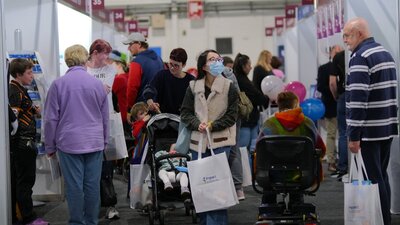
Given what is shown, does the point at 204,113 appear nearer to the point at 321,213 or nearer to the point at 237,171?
the point at 237,171

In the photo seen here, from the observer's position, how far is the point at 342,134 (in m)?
8.10

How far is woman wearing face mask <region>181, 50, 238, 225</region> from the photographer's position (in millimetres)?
4676

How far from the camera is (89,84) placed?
480 cm

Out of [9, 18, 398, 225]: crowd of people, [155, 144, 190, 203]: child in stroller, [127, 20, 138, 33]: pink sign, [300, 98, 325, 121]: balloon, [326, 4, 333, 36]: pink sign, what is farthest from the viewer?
[127, 20, 138, 33]: pink sign

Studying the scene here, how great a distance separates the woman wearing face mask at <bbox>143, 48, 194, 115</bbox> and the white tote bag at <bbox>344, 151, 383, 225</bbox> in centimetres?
179

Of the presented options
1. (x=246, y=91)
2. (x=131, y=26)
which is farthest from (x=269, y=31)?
(x=246, y=91)

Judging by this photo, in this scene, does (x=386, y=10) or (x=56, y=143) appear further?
(x=386, y=10)

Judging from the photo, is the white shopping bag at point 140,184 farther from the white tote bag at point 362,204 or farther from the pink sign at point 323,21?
the pink sign at point 323,21

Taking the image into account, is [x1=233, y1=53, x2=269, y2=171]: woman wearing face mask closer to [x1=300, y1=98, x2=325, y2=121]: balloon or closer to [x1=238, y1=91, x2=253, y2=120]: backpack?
[x1=300, y1=98, x2=325, y2=121]: balloon

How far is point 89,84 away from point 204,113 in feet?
2.68

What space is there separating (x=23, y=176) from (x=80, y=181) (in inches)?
41.6

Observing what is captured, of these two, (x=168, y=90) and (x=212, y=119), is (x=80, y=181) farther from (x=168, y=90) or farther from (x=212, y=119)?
(x=168, y=90)

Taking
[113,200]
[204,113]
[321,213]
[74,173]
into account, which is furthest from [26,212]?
[321,213]

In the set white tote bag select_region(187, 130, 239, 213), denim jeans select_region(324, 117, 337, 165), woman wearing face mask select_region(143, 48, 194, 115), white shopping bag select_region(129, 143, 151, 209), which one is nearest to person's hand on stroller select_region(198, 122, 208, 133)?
white tote bag select_region(187, 130, 239, 213)
